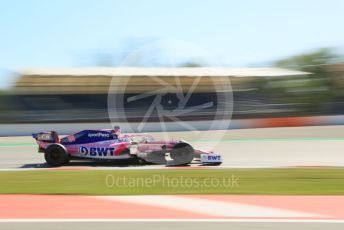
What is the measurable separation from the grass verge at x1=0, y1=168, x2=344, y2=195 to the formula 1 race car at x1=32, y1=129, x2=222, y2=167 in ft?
2.61

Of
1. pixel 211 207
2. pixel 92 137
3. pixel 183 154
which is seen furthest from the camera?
pixel 92 137

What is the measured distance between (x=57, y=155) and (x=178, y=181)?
435cm

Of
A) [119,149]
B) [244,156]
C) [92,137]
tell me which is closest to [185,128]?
[244,156]

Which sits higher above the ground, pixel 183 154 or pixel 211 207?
pixel 183 154

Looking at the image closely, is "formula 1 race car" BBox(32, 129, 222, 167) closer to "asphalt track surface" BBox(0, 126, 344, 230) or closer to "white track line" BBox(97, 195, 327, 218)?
"asphalt track surface" BBox(0, 126, 344, 230)

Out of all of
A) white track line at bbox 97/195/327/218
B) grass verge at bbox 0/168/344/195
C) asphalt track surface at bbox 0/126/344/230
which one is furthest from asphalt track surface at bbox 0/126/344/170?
white track line at bbox 97/195/327/218

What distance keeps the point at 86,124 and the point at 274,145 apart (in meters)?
11.3

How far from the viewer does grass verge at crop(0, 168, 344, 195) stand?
9.19 m

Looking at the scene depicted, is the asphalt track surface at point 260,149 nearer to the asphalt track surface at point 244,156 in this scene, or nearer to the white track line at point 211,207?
the asphalt track surface at point 244,156

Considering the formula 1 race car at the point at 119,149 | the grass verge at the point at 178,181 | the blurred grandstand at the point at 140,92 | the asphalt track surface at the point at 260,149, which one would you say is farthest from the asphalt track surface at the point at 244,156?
the blurred grandstand at the point at 140,92

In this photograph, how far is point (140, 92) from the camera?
28.5 metres

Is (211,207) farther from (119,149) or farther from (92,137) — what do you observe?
(92,137)

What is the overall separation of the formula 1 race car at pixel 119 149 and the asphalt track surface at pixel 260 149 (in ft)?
1.30

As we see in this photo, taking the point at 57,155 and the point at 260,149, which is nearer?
the point at 57,155
